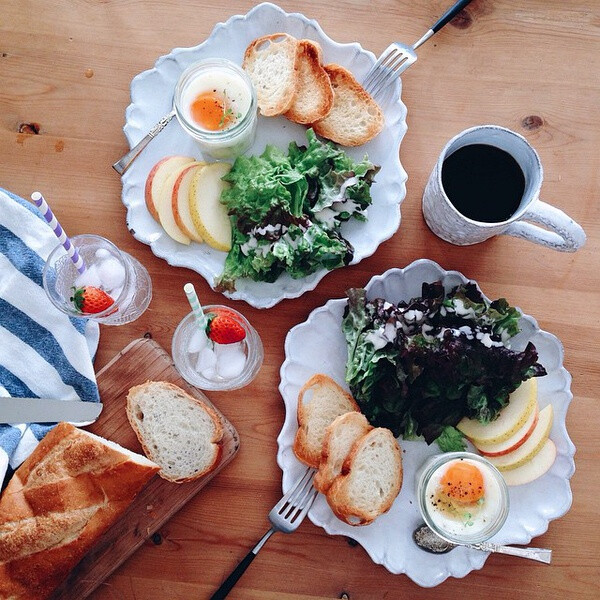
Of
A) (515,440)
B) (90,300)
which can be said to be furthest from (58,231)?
(515,440)

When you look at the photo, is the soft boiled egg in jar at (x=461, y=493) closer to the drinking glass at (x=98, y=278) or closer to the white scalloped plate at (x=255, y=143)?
the white scalloped plate at (x=255, y=143)

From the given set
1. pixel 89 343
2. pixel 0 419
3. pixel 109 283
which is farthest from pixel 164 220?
pixel 0 419

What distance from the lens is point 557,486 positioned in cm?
168

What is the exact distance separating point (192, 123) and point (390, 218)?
0.57 metres

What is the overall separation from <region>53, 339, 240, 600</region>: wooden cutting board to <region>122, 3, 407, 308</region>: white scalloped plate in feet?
0.91

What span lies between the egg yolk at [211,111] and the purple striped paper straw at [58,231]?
44cm

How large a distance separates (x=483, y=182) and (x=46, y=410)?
1.26 m

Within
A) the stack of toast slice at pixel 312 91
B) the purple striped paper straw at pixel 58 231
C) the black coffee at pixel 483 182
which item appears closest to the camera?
the purple striped paper straw at pixel 58 231

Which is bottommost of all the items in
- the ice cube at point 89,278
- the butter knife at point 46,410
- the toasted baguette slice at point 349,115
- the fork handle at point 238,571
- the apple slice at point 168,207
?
the fork handle at point 238,571

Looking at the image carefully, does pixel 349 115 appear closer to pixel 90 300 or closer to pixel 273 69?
pixel 273 69

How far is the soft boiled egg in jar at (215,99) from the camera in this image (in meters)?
1.62

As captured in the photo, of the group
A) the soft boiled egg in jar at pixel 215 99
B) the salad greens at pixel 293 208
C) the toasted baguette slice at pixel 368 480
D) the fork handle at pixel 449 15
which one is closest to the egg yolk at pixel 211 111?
the soft boiled egg in jar at pixel 215 99

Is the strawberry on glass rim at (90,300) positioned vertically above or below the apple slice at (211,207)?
below

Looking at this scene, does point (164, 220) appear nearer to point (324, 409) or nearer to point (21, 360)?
point (21, 360)
